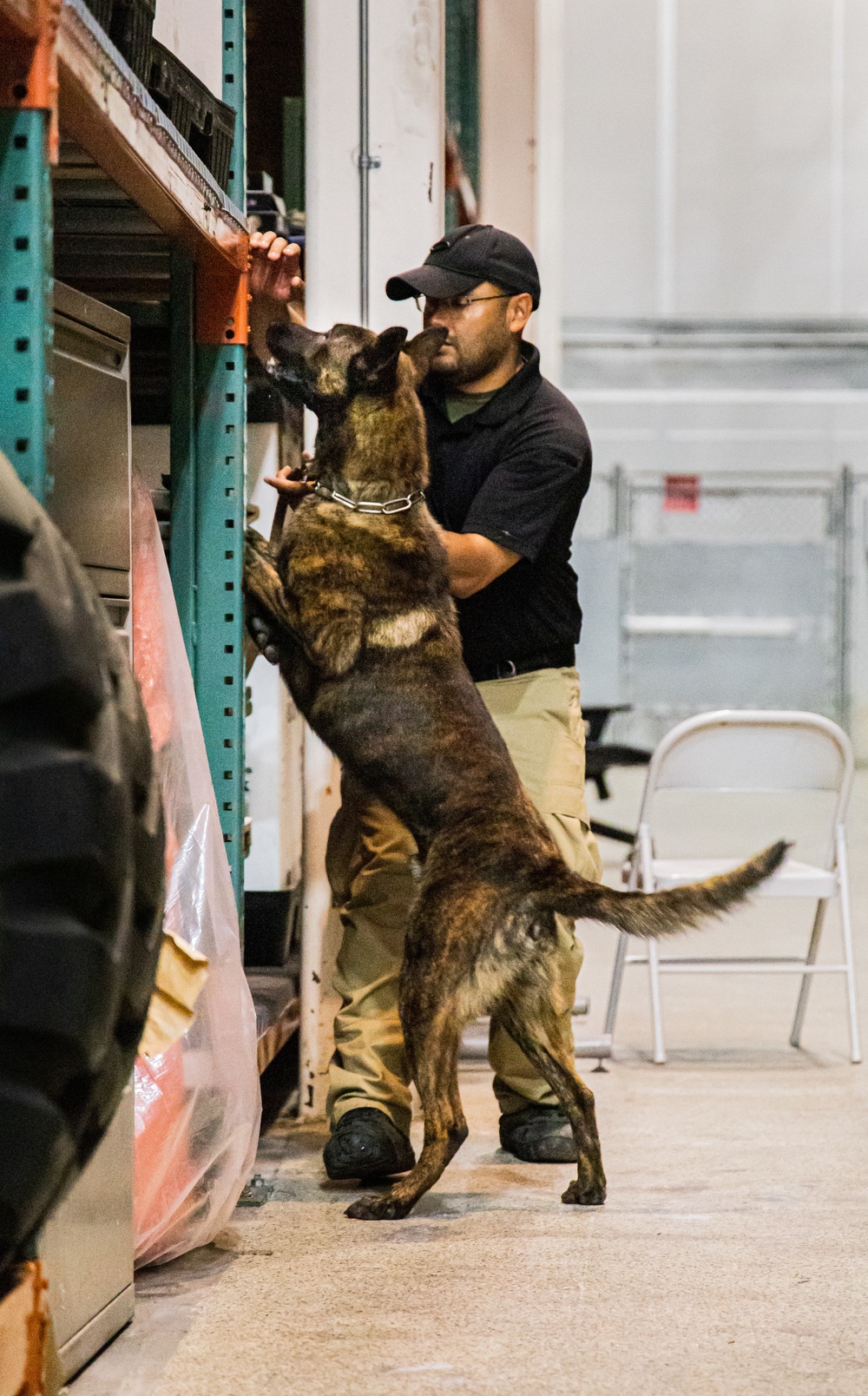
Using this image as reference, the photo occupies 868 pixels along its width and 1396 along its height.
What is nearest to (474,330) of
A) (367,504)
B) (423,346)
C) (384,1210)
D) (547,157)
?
(423,346)

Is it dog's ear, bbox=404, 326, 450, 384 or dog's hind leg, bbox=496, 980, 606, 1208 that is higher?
dog's ear, bbox=404, 326, 450, 384

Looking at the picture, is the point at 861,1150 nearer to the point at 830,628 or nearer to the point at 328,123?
the point at 328,123

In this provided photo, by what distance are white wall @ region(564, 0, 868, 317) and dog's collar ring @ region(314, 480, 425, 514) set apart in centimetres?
1018

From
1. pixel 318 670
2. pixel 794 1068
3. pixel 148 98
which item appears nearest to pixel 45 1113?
pixel 148 98

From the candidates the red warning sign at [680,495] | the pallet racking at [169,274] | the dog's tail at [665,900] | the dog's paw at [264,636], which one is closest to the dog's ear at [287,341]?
the pallet racking at [169,274]

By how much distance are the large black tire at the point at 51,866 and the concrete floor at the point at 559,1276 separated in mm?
724

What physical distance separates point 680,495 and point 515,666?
8960 millimetres

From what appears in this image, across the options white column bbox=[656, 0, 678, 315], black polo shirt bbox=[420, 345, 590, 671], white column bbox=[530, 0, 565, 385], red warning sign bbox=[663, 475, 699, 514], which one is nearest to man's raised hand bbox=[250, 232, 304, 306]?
black polo shirt bbox=[420, 345, 590, 671]

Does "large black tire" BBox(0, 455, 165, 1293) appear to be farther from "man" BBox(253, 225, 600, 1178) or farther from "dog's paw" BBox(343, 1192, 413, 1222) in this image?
"man" BBox(253, 225, 600, 1178)

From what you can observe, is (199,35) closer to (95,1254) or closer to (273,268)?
(273,268)

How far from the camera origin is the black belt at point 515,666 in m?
2.90

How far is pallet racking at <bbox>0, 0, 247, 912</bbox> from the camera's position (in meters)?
1.44

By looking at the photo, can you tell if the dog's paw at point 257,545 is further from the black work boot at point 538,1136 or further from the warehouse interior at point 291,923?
the black work boot at point 538,1136

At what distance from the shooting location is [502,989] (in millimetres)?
2436
